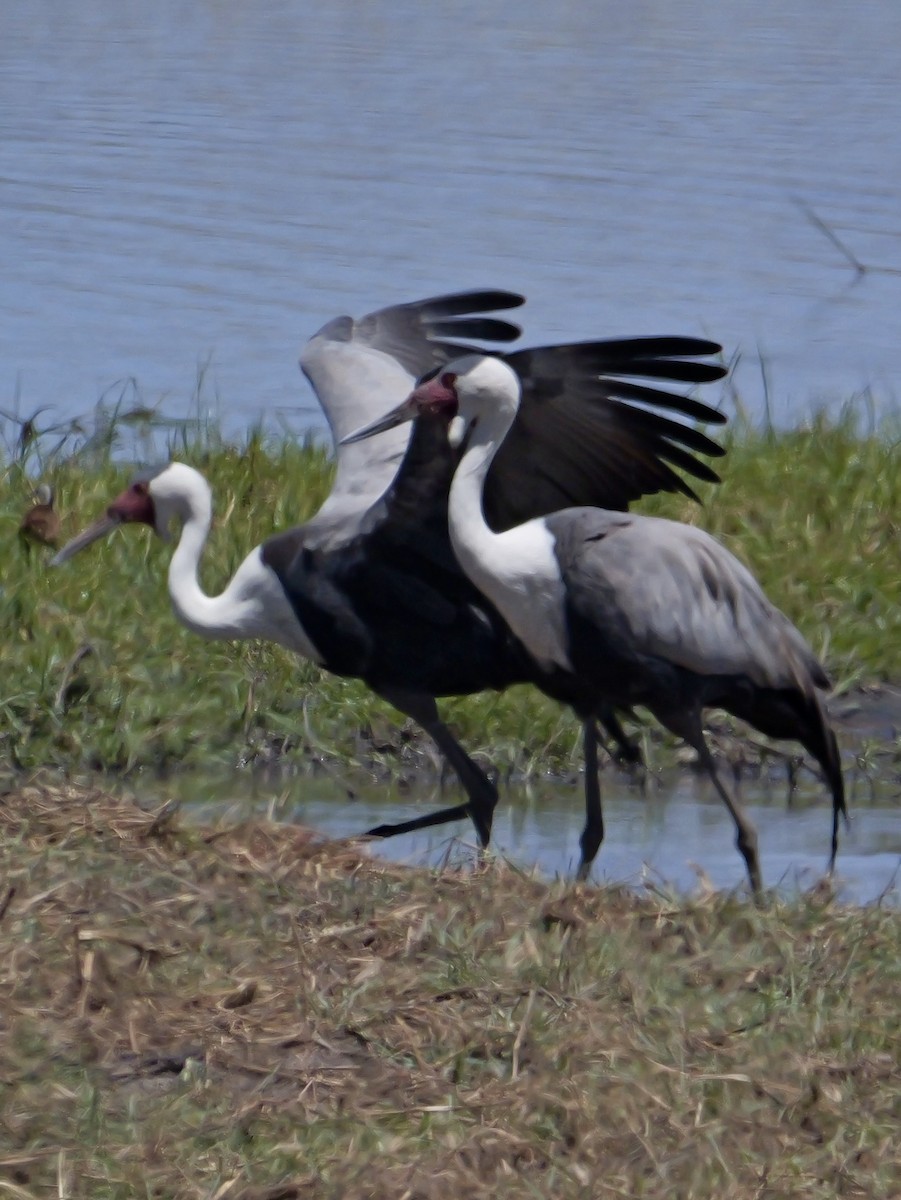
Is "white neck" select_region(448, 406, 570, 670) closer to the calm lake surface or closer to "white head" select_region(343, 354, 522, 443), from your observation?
"white head" select_region(343, 354, 522, 443)

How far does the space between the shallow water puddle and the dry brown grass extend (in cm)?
56

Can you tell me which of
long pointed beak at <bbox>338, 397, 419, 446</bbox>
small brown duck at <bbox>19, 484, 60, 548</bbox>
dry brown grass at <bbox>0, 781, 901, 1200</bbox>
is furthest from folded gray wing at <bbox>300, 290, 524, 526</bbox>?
dry brown grass at <bbox>0, 781, 901, 1200</bbox>

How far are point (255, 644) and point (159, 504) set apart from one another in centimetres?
40

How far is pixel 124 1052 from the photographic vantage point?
329 cm

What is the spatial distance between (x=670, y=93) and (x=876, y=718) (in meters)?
11.5

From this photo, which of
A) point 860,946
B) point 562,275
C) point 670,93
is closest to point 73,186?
point 562,275

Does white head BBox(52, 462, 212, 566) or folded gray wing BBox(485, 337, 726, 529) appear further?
white head BBox(52, 462, 212, 566)

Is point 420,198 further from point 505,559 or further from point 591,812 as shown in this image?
point 591,812

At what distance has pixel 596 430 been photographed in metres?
4.96

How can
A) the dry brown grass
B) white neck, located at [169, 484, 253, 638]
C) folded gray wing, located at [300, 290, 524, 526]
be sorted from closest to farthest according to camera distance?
the dry brown grass → white neck, located at [169, 484, 253, 638] → folded gray wing, located at [300, 290, 524, 526]

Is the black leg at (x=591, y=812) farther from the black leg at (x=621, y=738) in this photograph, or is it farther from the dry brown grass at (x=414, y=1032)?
the dry brown grass at (x=414, y=1032)

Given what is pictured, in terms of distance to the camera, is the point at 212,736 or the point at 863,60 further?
the point at 863,60

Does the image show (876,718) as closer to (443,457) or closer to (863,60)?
(443,457)

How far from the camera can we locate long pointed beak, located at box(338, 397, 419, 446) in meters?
4.82
